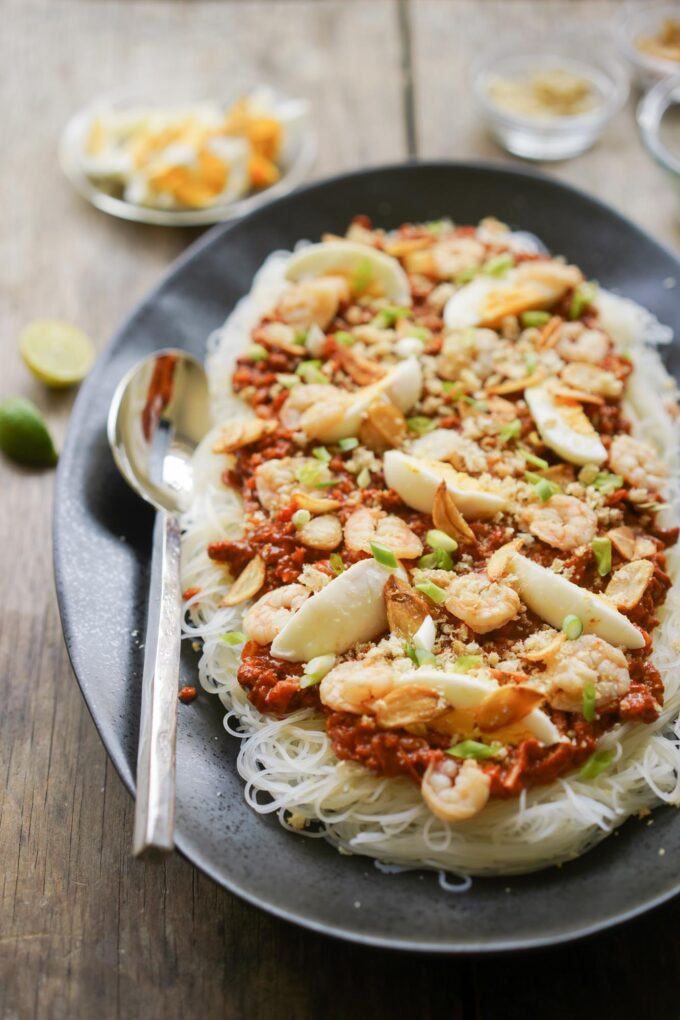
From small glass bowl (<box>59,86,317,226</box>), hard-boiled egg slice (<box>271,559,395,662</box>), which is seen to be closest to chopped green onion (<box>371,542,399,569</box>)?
hard-boiled egg slice (<box>271,559,395,662</box>)

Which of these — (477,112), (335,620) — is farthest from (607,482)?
(477,112)

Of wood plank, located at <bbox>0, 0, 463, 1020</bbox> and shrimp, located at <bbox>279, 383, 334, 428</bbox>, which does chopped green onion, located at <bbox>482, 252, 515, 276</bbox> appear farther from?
wood plank, located at <bbox>0, 0, 463, 1020</bbox>

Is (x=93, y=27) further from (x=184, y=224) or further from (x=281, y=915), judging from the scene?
(x=281, y=915)

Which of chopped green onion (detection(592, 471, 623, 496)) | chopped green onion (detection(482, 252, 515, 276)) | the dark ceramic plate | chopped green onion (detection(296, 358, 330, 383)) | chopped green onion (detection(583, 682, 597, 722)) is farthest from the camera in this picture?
chopped green onion (detection(482, 252, 515, 276))

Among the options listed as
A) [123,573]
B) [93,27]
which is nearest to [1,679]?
[123,573]

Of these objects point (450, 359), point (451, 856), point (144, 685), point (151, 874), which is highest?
point (450, 359)

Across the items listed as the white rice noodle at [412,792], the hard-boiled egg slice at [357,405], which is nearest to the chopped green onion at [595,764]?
the white rice noodle at [412,792]

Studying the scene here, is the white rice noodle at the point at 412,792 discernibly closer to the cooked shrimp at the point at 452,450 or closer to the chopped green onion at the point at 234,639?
the chopped green onion at the point at 234,639
